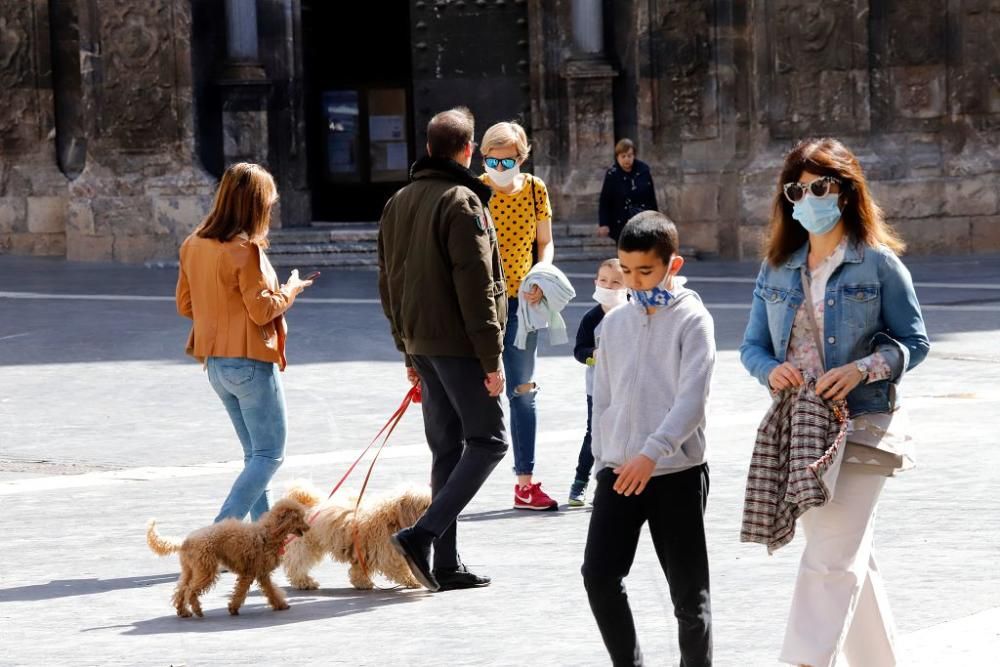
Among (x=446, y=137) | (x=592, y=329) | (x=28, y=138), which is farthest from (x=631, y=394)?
(x=28, y=138)

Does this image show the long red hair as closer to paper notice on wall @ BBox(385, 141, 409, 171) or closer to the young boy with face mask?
the young boy with face mask

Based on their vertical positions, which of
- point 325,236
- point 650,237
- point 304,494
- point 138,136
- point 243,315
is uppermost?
point 138,136

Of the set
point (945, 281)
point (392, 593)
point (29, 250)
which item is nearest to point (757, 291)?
point (392, 593)

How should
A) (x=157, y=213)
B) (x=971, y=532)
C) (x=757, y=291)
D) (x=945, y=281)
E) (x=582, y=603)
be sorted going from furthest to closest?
(x=157, y=213)
(x=945, y=281)
(x=971, y=532)
(x=582, y=603)
(x=757, y=291)

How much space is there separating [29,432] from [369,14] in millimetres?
15205

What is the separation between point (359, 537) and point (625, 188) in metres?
11.5

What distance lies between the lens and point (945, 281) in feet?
58.7

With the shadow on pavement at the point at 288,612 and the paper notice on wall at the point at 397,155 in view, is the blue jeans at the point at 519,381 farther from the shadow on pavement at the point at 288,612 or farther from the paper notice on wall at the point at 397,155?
the paper notice on wall at the point at 397,155

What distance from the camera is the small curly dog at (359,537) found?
6699 mm

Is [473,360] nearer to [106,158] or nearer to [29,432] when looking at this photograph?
[29,432]

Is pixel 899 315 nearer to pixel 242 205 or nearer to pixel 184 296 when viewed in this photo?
pixel 242 205

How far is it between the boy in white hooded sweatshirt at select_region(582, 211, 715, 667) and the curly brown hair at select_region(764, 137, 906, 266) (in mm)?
306

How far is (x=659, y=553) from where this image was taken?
4.98 m

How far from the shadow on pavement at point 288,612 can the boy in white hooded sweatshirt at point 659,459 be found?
168 cm
